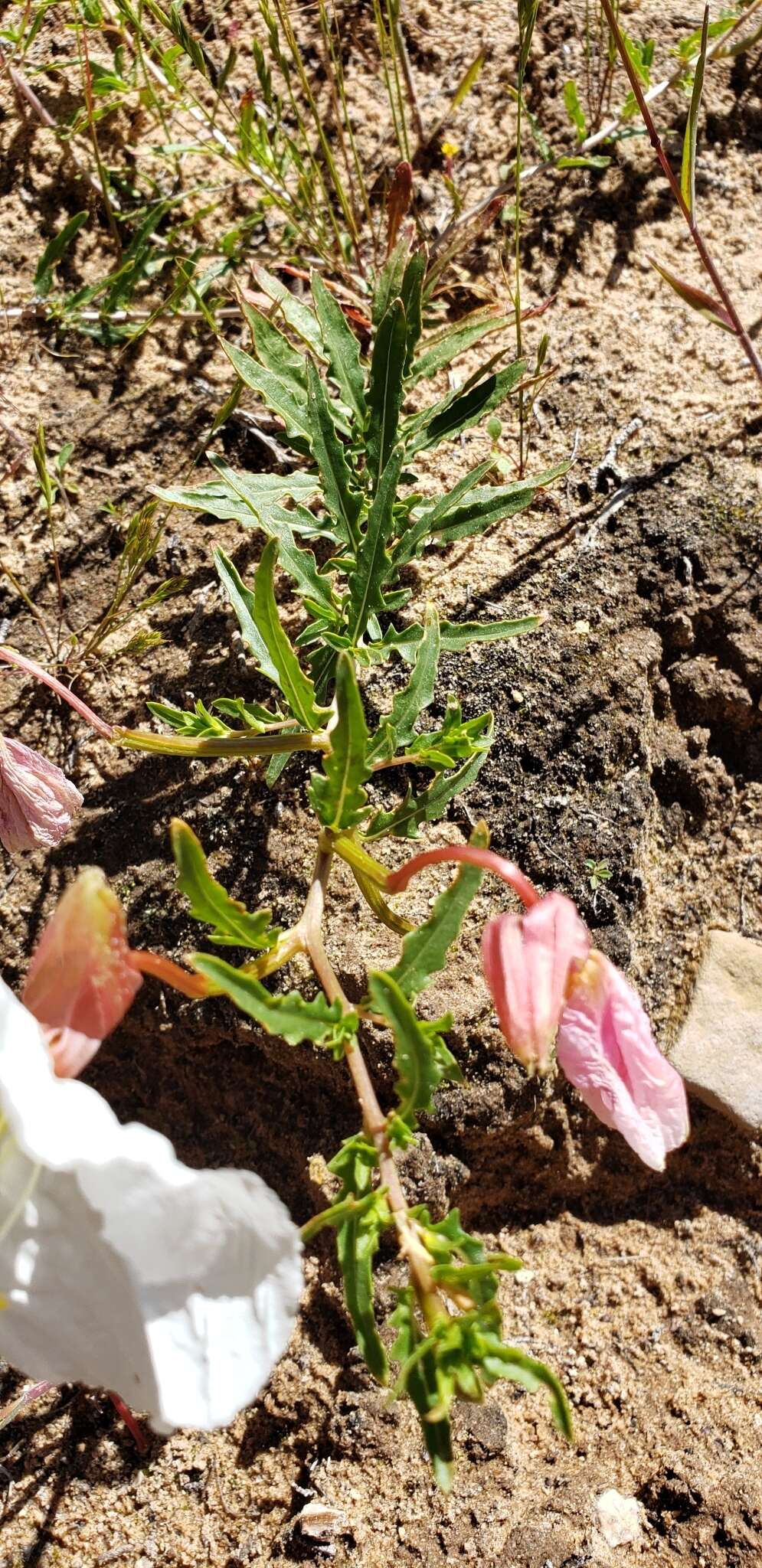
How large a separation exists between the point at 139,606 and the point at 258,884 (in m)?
0.52

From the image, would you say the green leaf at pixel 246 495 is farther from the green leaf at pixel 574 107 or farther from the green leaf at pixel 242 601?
the green leaf at pixel 574 107

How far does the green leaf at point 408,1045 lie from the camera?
109 centimetres

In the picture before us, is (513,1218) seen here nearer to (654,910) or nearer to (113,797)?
(654,910)

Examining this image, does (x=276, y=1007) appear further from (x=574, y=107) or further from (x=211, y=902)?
(x=574, y=107)

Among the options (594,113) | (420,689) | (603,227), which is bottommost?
(420,689)

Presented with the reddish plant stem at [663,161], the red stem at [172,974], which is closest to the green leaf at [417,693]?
the red stem at [172,974]

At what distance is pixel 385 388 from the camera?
162 cm

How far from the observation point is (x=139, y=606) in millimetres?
1825

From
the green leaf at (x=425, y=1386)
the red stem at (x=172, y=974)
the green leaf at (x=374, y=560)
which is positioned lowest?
the green leaf at (x=425, y=1386)

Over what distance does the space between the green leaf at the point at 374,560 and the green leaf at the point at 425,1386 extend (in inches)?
35.3

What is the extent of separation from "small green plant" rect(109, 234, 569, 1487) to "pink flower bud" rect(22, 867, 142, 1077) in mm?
94

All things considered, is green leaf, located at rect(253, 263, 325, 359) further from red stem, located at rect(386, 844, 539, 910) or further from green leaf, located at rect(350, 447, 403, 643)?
red stem, located at rect(386, 844, 539, 910)

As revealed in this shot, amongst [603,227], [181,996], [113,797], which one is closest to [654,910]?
[181,996]

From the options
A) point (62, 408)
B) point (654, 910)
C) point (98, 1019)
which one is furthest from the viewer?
point (62, 408)
